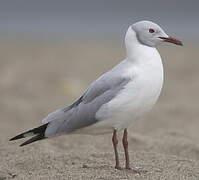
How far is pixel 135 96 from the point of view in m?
5.70

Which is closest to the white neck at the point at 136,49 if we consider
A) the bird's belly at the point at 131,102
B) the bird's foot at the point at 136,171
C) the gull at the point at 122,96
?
the gull at the point at 122,96

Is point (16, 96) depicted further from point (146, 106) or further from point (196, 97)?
point (146, 106)

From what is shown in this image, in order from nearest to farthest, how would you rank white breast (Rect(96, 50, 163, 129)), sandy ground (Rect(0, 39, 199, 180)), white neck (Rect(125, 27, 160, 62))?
white breast (Rect(96, 50, 163, 129))
white neck (Rect(125, 27, 160, 62))
sandy ground (Rect(0, 39, 199, 180))

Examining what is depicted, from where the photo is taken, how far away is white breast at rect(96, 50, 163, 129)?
18.7 ft

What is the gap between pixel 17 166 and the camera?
6105 millimetres

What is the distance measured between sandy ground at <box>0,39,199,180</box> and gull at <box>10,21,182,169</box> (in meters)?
0.34

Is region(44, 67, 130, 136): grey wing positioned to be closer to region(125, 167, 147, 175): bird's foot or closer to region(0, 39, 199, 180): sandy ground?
region(0, 39, 199, 180): sandy ground

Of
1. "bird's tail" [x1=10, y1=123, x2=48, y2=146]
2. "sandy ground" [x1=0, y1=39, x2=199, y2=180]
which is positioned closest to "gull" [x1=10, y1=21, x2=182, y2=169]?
"bird's tail" [x1=10, y1=123, x2=48, y2=146]

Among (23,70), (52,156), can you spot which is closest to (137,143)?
(52,156)

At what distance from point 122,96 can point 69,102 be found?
507 centimetres

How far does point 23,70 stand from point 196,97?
3565 millimetres

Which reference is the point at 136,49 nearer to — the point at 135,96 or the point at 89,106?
the point at 135,96

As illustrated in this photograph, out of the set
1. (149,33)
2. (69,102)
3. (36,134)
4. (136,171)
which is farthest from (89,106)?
(69,102)

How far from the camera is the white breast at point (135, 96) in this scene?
5699mm
